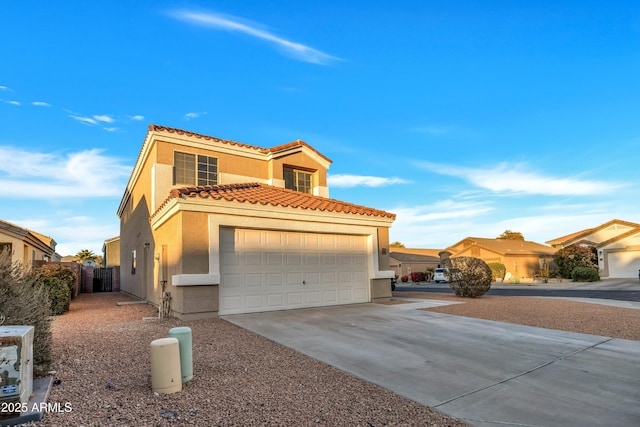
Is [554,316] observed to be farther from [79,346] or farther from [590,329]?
[79,346]

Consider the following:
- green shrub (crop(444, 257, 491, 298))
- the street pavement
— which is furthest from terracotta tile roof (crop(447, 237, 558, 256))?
green shrub (crop(444, 257, 491, 298))

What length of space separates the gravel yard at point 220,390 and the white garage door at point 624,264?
34901 mm

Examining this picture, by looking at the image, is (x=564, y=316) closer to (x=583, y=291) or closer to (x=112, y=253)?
(x=583, y=291)

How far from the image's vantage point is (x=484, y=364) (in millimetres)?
6195

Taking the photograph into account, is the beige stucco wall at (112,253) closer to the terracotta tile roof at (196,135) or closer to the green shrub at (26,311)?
the terracotta tile roof at (196,135)

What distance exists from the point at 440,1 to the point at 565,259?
1393 inches

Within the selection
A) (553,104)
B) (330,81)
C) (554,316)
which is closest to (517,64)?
(553,104)

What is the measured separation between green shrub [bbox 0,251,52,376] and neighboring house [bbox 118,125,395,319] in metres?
4.81

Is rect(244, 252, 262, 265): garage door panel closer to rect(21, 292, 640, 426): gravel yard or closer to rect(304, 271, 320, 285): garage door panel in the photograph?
rect(304, 271, 320, 285): garage door panel

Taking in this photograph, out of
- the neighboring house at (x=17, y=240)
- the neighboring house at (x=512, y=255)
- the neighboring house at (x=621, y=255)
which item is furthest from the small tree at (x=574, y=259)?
the neighboring house at (x=17, y=240)

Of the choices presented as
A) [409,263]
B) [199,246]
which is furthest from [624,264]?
[199,246]

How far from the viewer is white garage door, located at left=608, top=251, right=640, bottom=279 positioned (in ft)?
116

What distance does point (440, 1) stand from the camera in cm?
1324

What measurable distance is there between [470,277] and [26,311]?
16.0 m
